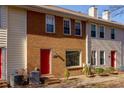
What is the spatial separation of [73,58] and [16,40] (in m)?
7.25

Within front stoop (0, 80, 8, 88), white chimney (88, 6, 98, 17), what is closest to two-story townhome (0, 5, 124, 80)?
front stoop (0, 80, 8, 88)

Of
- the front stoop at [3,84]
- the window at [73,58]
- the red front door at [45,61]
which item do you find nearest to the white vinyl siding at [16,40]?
the front stoop at [3,84]

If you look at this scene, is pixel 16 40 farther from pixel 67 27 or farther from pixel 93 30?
pixel 93 30

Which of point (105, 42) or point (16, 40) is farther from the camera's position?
point (105, 42)

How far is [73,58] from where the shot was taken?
28.2m

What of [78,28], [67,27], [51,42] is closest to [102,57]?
[78,28]

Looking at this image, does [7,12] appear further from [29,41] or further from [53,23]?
[53,23]

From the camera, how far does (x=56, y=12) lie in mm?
25516

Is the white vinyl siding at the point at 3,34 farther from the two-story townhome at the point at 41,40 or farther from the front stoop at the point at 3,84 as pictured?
the front stoop at the point at 3,84

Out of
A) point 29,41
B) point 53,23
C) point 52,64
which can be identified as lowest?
point 52,64

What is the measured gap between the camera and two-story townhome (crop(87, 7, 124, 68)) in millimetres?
31337
